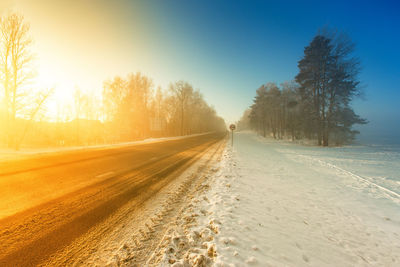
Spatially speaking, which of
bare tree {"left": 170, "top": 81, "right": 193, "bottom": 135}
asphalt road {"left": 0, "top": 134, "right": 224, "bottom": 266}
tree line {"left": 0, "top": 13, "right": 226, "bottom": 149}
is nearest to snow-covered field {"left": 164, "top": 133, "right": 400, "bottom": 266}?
asphalt road {"left": 0, "top": 134, "right": 224, "bottom": 266}

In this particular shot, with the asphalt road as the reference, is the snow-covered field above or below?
below

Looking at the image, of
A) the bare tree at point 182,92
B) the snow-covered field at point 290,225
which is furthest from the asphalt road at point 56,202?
the bare tree at point 182,92

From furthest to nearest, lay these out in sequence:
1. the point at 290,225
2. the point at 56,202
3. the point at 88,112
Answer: the point at 88,112, the point at 56,202, the point at 290,225

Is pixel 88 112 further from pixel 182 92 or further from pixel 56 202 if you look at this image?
pixel 56 202

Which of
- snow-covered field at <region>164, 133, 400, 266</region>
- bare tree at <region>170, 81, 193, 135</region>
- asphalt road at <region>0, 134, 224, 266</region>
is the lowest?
snow-covered field at <region>164, 133, 400, 266</region>

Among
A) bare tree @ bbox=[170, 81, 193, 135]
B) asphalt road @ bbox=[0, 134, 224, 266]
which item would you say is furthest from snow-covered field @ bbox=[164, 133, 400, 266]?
bare tree @ bbox=[170, 81, 193, 135]

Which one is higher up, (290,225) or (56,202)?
(56,202)

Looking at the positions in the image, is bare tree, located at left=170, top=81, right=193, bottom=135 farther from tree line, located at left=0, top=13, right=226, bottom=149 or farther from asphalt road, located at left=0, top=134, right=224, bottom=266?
asphalt road, located at left=0, top=134, right=224, bottom=266

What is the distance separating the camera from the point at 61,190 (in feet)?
14.8

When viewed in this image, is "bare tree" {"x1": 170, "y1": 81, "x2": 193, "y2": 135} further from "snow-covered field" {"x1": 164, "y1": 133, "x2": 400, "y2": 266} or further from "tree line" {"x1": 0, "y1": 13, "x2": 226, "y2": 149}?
"snow-covered field" {"x1": 164, "y1": 133, "x2": 400, "y2": 266}

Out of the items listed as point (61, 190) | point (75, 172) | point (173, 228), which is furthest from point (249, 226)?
point (75, 172)

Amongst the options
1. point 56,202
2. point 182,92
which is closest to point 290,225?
point 56,202

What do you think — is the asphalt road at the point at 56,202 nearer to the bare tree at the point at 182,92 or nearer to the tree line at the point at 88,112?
the tree line at the point at 88,112

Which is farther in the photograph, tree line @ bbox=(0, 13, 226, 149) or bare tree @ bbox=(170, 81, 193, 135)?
bare tree @ bbox=(170, 81, 193, 135)
